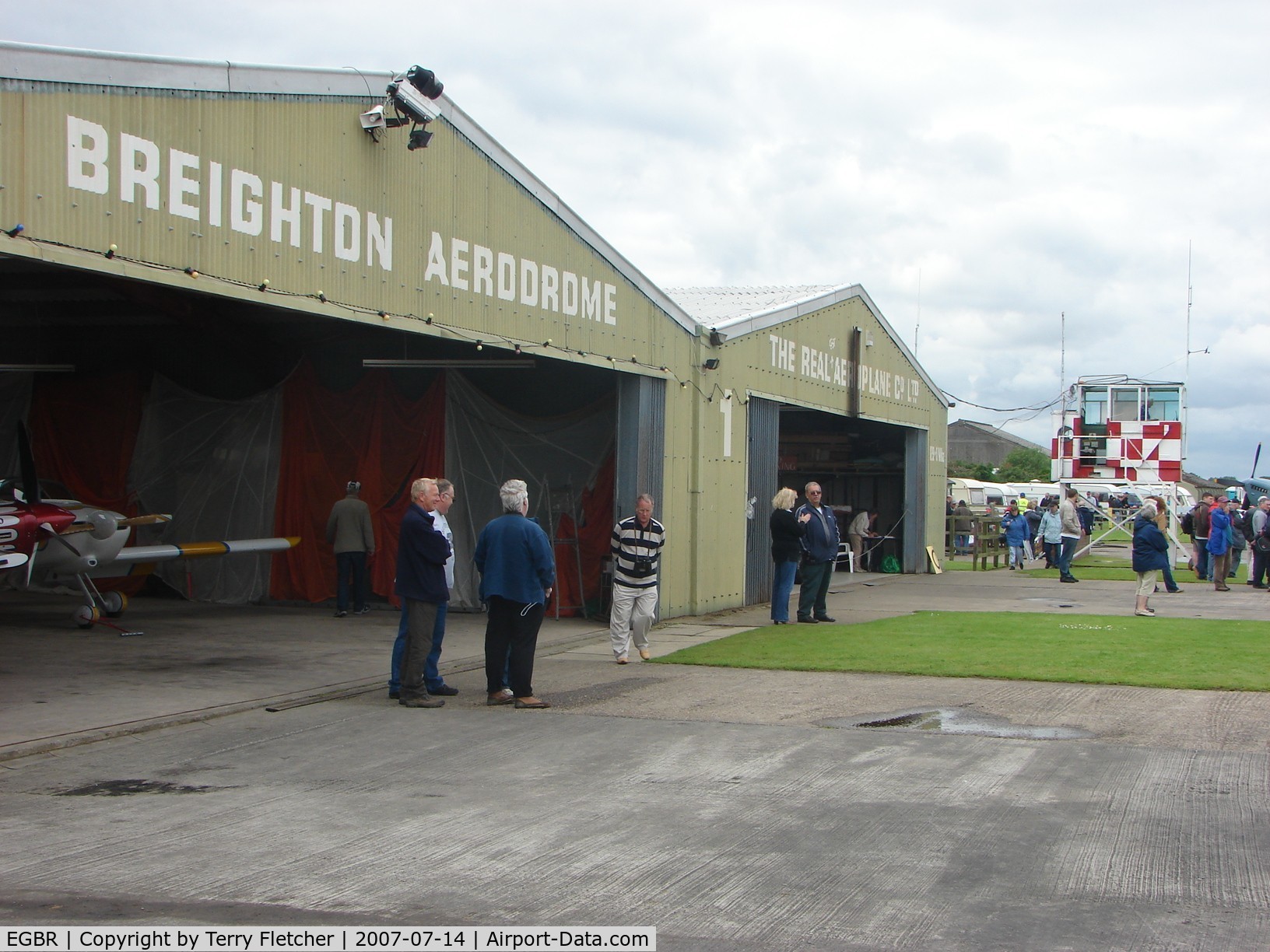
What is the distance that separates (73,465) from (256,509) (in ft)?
10.4

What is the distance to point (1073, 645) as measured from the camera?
13.3 metres

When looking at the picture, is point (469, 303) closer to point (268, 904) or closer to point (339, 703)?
point (339, 703)

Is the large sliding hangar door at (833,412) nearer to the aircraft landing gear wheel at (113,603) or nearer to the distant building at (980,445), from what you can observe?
the aircraft landing gear wheel at (113,603)

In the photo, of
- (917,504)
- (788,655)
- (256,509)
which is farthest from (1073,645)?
(917,504)

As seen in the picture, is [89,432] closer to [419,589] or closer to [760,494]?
[760,494]

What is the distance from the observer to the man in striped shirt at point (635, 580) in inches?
486

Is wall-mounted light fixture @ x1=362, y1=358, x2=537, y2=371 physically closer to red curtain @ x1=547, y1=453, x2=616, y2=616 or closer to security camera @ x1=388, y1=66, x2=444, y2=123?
red curtain @ x1=547, y1=453, x2=616, y2=616

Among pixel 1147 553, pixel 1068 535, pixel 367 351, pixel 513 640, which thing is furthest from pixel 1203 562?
pixel 513 640

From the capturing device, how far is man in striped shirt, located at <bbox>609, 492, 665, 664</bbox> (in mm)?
12352

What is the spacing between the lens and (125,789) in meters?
7.01

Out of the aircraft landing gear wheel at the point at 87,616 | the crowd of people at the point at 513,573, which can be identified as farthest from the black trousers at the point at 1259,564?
the aircraft landing gear wheel at the point at 87,616

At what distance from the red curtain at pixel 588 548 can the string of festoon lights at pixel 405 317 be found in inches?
64.4

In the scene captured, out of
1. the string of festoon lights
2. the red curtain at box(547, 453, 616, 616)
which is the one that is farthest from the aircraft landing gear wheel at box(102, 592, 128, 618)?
the string of festoon lights

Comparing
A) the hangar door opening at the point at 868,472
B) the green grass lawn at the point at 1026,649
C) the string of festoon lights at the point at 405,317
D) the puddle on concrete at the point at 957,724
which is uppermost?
the string of festoon lights at the point at 405,317
